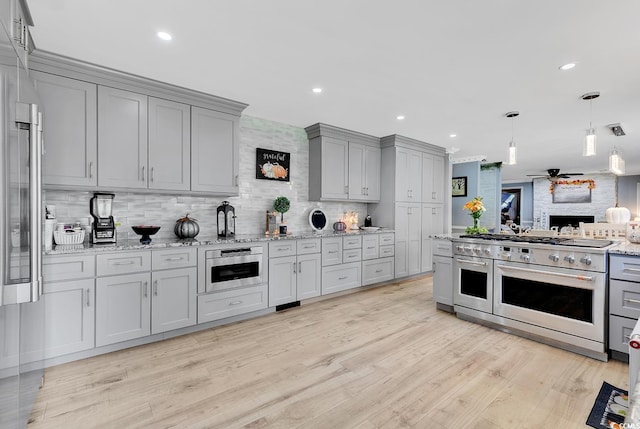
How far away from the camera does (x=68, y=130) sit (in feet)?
8.55

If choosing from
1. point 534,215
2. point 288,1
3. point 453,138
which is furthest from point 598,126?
point 534,215

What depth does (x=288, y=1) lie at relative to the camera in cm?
189

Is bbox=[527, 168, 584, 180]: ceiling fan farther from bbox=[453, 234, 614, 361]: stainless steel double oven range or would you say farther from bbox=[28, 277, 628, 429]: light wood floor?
bbox=[28, 277, 628, 429]: light wood floor

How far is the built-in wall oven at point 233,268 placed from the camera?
3145 mm

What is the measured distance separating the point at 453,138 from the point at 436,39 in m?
3.33

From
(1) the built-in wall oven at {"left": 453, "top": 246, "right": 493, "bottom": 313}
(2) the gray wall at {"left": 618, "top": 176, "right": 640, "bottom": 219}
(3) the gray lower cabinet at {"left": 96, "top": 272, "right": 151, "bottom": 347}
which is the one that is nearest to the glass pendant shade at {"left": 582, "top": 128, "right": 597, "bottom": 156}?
(1) the built-in wall oven at {"left": 453, "top": 246, "right": 493, "bottom": 313}

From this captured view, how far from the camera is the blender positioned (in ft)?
9.08

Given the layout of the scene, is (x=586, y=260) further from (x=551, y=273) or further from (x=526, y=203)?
(x=526, y=203)

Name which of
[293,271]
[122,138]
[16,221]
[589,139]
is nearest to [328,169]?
[293,271]

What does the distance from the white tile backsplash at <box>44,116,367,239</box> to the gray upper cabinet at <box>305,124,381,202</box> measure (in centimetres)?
21

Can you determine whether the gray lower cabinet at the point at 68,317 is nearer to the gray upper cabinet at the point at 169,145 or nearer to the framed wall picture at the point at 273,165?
the gray upper cabinet at the point at 169,145

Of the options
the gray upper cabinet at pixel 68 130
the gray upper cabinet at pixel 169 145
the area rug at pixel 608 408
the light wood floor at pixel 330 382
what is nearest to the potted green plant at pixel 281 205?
the gray upper cabinet at pixel 169 145

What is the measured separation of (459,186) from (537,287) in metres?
4.44

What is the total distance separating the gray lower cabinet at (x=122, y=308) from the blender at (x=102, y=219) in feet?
1.44
